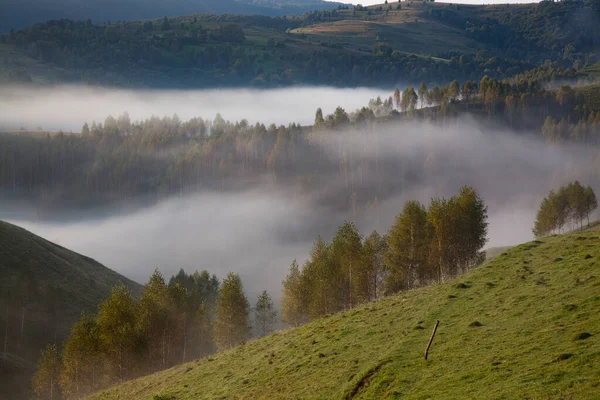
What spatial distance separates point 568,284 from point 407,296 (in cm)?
1717

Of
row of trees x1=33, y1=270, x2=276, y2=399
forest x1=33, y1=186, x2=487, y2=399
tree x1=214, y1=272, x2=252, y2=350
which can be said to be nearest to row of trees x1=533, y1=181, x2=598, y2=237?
forest x1=33, y1=186, x2=487, y2=399

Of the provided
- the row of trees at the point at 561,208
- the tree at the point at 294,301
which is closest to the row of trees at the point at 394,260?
the tree at the point at 294,301

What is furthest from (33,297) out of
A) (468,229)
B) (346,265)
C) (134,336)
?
(468,229)

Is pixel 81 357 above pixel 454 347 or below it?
below

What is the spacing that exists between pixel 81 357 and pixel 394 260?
4826 centimetres

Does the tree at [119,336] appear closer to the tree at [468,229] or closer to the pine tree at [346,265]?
the pine tree at [346,265]

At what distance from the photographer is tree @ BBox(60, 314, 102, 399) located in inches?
3260

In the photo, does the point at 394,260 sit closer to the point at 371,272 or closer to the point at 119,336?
the point at 371,272

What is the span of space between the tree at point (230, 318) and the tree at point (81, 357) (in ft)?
61.7

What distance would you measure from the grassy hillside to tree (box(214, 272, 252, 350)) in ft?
107

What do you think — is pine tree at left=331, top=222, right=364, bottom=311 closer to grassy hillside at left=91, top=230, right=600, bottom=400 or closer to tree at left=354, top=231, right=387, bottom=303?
tree at left=354, top=231, right=387, bottom=303

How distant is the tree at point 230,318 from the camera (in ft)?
308

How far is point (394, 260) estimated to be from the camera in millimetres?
90750

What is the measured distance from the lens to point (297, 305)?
3632 inches
